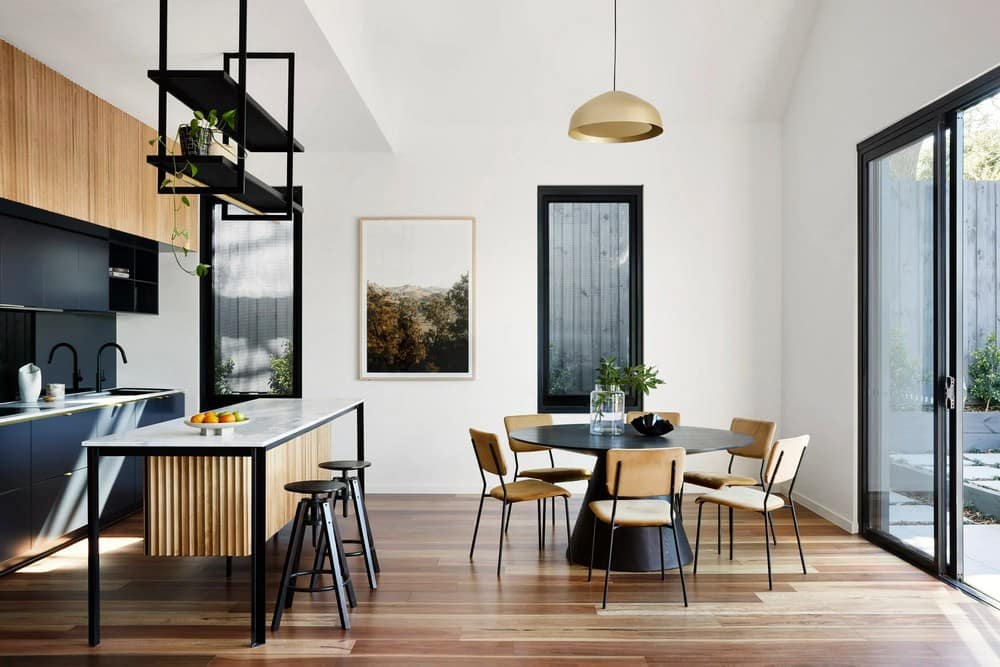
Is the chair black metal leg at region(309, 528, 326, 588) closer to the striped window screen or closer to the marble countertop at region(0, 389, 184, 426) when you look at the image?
the marble countertop at region(0, 389, 184, 426)

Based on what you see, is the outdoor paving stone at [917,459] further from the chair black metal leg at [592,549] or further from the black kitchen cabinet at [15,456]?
the black kitchen cabinet at [15,456]

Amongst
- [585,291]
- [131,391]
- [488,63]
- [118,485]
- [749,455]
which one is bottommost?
[118,485]

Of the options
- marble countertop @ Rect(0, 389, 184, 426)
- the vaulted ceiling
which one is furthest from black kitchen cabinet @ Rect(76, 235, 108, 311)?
the vaulted ceiling

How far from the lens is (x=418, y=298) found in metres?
6.78

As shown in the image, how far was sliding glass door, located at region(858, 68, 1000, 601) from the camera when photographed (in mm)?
4004

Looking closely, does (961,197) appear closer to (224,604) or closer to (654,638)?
(654,638)

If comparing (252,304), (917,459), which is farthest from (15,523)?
(917,459)

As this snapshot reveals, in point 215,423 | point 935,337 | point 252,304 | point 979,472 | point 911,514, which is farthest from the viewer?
point 252,304

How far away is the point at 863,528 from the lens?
5.25 meters

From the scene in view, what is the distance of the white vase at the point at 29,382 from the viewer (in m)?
5.24

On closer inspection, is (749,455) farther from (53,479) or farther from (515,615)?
(53,479)

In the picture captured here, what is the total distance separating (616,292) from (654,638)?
152 inches

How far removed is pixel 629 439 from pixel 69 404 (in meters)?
3.65

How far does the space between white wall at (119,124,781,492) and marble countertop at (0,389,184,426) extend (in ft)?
2.98
